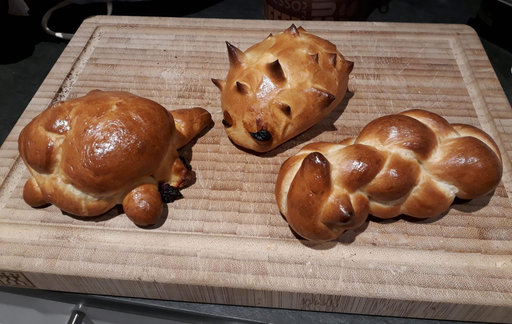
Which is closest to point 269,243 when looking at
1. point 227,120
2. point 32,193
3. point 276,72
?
point 227,120

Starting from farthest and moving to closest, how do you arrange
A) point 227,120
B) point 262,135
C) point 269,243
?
1. point 227,120
2. point 262,135
3. point 269,243

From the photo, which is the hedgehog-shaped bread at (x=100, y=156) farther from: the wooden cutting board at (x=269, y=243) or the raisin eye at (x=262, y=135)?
the raisin eye at (x=262, y=135)

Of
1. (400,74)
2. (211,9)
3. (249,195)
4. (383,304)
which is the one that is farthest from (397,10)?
(383,304)

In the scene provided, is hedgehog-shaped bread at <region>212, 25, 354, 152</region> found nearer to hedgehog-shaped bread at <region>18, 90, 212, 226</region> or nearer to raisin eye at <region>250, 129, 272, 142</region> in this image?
raisin eye at <region>250, 129, 272, 142</region>

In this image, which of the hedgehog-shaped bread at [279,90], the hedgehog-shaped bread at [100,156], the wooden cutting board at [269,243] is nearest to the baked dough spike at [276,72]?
the hedgehog-shaped bread at [279,90]

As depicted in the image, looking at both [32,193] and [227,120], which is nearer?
[32,193]

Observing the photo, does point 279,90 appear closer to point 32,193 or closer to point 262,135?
point 262,135

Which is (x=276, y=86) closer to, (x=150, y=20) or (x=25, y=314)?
(x=150, y=20)
